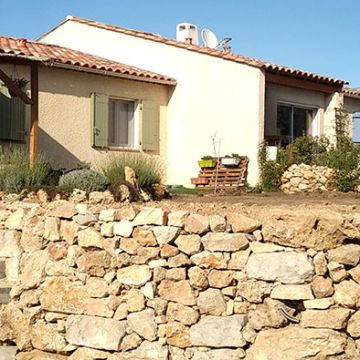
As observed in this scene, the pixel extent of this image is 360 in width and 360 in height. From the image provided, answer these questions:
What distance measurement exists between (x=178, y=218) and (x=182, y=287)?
0.61m

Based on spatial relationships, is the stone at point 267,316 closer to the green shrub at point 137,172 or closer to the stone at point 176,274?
the stone at point 176,274

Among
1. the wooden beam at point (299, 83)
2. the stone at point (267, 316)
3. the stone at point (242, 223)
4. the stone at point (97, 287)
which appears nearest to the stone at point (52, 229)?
the stone at point (97, 287)

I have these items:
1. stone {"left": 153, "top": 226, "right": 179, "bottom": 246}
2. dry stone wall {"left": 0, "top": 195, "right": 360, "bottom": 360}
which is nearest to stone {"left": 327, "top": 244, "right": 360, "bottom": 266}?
dry stone wall {"left": 0, "top": 195, "right": 360, "bottom": 360}

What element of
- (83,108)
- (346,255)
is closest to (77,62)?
(83,108)

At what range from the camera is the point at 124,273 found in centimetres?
579

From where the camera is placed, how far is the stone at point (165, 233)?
5.58 meters

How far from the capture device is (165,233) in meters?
5.62

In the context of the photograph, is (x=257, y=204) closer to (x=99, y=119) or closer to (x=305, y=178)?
(x=305, y=178)

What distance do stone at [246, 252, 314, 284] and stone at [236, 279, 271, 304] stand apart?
0.18ft

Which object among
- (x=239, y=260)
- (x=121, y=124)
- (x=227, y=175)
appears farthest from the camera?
(x=121, y=124)

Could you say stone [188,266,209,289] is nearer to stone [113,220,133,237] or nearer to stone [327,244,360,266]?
stone [113,220,133,237]

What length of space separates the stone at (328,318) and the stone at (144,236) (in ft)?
4.95

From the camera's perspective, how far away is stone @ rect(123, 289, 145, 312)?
5652 millimetres

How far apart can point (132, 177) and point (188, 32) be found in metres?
9.31
